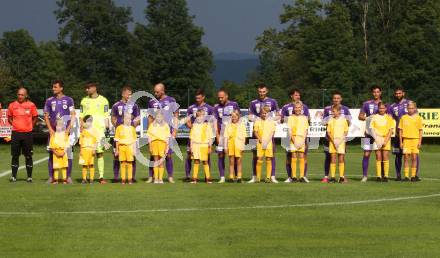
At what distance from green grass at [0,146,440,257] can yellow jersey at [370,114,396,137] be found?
2.02 m

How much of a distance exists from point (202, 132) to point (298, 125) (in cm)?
214

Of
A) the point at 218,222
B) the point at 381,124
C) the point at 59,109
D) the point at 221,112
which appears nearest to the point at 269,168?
the point at 221,112

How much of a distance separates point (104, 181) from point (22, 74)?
66783 millimetres

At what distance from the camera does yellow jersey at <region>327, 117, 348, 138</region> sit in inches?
820

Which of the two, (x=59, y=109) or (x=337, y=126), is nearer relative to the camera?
(x=59, y=109)

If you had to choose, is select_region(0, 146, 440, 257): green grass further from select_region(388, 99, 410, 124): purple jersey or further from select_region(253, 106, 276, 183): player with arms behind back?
select_region(388, 99, 410, 124): purple jersey

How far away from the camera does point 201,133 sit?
2072 cm

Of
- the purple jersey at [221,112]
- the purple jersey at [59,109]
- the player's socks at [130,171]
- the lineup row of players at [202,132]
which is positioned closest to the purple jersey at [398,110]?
the lineup row of players at [202,132]

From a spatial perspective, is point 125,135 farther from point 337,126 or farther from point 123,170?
point 337,126

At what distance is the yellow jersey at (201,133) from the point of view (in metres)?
20.7

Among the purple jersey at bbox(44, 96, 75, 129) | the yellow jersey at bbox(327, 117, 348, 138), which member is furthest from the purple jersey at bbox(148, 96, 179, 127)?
the yellow jersey at bbox(327, 117, 348, 138)

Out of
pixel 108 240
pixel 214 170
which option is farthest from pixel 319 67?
pixel 108 240

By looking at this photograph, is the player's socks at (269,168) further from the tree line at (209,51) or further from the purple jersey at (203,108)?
the tree line at (209,51)

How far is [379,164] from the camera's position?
21.0 m
